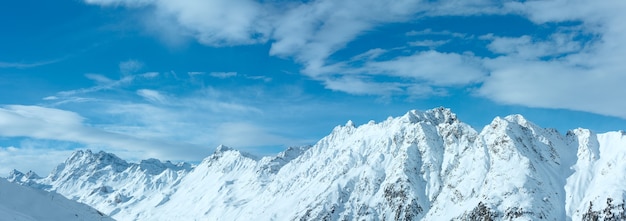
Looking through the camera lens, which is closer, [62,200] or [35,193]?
[35,193]

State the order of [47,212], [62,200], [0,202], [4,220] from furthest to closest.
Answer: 1. [62,200]
2. [47,212]
3. [0,202]
4. [4,220]

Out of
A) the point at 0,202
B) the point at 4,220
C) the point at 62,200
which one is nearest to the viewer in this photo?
the point at 4,220

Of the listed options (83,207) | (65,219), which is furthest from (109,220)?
(65,219)

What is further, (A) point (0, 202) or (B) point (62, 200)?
(B) point (62, 200)

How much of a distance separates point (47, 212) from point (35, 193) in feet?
28.4

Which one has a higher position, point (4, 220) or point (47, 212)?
point (47, 212)

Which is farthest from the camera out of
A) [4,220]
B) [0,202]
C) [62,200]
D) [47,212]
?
[62,200]

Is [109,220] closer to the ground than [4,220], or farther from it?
farther from it

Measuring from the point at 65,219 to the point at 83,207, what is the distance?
75.5 feet

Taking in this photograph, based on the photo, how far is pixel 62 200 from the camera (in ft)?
454

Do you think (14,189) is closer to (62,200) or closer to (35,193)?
(35,193)

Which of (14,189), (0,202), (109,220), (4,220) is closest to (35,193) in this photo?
(14,189)

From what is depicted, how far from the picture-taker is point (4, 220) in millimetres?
86438

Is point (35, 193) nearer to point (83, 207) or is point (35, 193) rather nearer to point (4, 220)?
point (83, 207)
